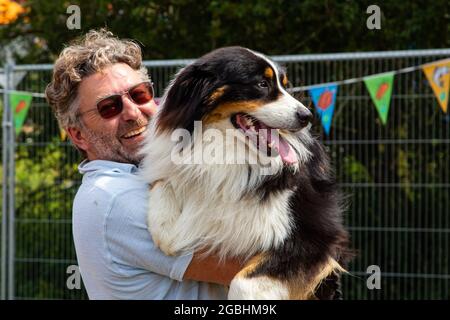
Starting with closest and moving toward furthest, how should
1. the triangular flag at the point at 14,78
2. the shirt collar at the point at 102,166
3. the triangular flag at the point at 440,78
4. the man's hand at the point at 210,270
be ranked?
the man's hand at the point at 210,270, the shirt collar at the point at 102,166, the triangular flag at the point at 440,78, the triangular flag at the point at 14,78

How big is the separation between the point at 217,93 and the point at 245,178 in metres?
0.33

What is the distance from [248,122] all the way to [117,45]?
0.65 metres

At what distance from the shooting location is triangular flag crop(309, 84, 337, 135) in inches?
237

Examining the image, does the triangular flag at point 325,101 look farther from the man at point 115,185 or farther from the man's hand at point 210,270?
the man's hand at point 210,270

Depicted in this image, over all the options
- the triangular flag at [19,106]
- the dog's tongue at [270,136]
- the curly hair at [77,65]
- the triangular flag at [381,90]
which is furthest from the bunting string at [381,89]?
the dog's tongue at [270,136]

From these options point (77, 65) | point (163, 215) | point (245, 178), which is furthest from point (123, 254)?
point (77, 65)

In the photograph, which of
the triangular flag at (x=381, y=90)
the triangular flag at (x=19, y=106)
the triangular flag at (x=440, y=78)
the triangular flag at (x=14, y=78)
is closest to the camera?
the triangular flag at (x=440, y=78)

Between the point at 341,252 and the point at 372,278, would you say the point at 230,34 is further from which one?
the point at 341,252

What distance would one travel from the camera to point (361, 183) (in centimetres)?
658

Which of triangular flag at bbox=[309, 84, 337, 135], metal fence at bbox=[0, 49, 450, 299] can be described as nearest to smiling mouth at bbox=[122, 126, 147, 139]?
triangular flag at bbox=[309, 84, 337, 135]

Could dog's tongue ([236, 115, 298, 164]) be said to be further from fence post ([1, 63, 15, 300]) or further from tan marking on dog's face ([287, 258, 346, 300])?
fence post ([1, 63, 15, 300])

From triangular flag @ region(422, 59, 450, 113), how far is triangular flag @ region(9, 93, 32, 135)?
3.23m

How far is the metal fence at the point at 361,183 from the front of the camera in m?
A: 6.41

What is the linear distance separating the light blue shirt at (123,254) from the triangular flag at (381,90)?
11.1 feet
